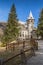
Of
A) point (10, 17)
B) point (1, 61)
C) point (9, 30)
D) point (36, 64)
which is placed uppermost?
point (10, 17)

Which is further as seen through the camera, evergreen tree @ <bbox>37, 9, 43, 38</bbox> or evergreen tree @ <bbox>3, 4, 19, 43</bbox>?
evergreen tree @ <bbox>37, 9, 43, 38</bbox>

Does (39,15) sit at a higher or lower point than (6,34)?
higher

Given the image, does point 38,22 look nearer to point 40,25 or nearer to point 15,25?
point 40,25

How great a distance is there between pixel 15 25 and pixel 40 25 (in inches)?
424

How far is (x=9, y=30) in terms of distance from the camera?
55.1m

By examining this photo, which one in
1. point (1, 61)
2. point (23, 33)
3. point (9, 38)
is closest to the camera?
point (1, 61)

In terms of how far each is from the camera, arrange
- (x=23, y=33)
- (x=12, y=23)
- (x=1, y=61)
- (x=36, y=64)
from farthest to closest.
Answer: (x=23, y=33) < (x=12, y=23) < (x=36, y=64) < (x=1, y=61)

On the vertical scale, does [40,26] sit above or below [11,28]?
above

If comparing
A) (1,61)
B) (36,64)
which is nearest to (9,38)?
(36,64)

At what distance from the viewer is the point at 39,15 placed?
64.0m

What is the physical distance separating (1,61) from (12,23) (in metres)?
48.9

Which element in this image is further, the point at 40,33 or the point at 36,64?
the point at 40,33

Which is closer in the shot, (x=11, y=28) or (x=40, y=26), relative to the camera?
(x=11, y=28)

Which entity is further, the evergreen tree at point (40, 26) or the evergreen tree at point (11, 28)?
the evergreen tree at point (40, 26)
